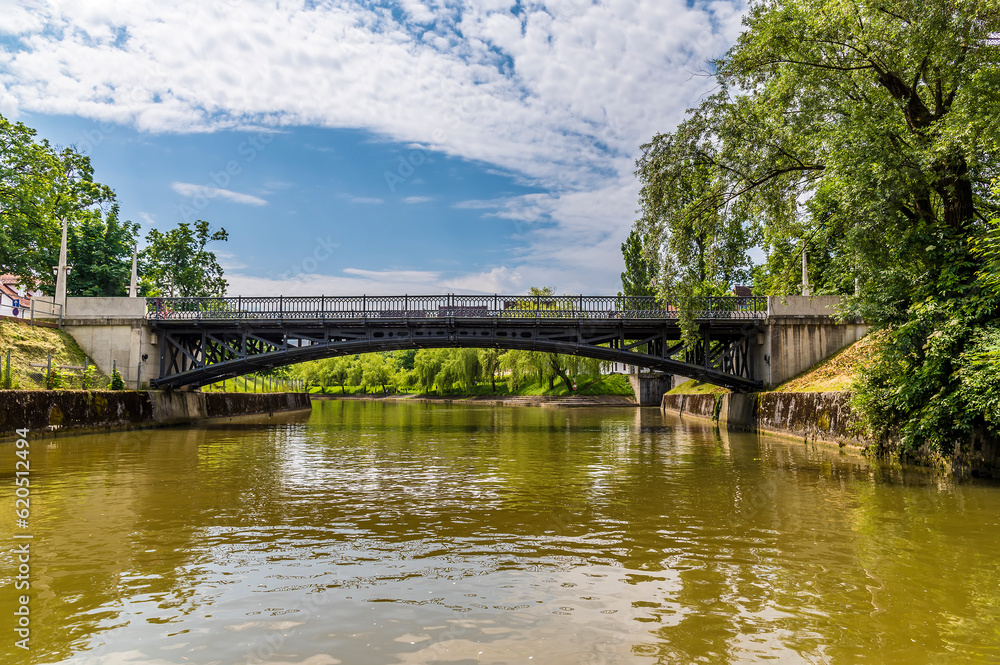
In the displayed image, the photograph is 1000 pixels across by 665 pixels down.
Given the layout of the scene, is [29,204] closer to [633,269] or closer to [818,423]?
[818,423]

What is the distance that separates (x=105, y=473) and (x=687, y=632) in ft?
43.6

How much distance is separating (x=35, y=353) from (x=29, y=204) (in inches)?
464

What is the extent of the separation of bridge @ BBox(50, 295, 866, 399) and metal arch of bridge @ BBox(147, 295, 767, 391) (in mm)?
52

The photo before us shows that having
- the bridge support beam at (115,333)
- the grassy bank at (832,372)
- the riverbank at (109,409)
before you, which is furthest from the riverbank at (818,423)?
the bridge support beam at (115,333)

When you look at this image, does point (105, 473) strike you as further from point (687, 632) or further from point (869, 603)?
point (869, 603)

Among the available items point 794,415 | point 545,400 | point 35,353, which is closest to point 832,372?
point 794,415

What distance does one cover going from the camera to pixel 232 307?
30.4 metres

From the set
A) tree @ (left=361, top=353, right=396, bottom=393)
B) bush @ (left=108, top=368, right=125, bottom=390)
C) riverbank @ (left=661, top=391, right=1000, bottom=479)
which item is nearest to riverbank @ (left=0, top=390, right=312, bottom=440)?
bush @ (left=108, top=368, right=125, bottom=390)

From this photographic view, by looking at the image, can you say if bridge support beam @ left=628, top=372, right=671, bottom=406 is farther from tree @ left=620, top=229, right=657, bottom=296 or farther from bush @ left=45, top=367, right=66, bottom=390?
bush @ left=45, top=367, right=66, bottom=390

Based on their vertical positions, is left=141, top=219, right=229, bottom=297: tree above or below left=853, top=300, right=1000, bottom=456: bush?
above

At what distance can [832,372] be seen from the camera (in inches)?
1028

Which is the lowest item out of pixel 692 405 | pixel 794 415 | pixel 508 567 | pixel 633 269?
pixel 692 405

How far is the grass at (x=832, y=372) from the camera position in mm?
24016

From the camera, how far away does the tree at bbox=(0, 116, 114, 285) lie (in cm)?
3225
